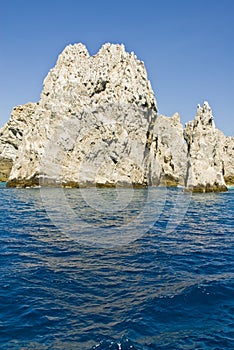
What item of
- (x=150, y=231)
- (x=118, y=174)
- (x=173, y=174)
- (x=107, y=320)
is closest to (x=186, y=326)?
(x=107, y=320)

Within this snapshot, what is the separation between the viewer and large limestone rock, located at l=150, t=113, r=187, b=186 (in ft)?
279

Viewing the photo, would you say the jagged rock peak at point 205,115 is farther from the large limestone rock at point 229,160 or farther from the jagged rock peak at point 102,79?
the large limestone rock at point 229,160

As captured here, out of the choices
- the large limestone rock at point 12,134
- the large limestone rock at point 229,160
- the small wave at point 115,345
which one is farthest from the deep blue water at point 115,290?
the large limestone rock at point 12,134

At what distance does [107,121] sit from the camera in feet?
241

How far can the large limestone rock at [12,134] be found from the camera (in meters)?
114

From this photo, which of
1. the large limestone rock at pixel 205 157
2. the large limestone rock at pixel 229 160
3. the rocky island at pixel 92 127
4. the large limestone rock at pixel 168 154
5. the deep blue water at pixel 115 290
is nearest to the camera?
the deep blue water at pixel 115 290

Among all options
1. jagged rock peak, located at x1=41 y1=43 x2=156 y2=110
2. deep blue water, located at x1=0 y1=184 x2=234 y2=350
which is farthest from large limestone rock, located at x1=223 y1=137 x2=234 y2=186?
deep blue water, located at x1=0 y1=184 x2=234 y2=350

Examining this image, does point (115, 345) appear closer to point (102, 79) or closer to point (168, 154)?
point (102, 79)

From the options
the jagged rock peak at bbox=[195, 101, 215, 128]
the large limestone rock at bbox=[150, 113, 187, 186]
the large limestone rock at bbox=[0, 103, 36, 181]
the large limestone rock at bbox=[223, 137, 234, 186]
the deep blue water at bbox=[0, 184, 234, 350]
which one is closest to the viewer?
the deep blue water at bbox=[0, 184, 234, 350]

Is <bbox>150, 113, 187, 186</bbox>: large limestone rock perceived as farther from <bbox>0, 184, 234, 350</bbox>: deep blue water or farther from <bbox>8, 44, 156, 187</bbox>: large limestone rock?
<bbox>0, 184, 234, 350</bbox>: deep blue water

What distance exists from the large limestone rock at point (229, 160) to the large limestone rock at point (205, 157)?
151 feet

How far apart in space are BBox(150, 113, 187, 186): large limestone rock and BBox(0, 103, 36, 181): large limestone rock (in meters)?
44.9

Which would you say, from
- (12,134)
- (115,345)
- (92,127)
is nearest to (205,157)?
(92,127)

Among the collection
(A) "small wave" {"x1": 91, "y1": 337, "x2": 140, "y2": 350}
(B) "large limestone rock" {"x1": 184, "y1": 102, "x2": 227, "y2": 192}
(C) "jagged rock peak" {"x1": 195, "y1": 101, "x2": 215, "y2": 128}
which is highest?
(C) "jagged rock peak" {"x1": 195, "y1": 101, "x2": 215, "y2": 128}
